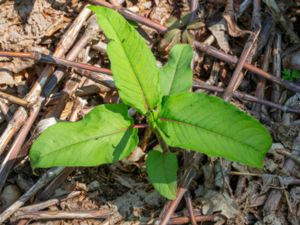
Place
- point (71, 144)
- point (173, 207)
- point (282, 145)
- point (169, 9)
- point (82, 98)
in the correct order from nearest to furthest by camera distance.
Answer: point (71, 144)
point (173, 207)
point (282, 145)
point (82, 98)
point (169, 9)

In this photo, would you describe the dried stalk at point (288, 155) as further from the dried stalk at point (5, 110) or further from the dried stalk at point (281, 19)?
the dried stalk at point (5, 110)

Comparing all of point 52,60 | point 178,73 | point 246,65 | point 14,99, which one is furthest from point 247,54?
point 14,99

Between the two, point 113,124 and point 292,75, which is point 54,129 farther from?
point 292,75

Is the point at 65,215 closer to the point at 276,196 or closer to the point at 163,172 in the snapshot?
the point at 163,172

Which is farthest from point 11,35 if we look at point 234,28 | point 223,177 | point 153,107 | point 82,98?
point 223,177

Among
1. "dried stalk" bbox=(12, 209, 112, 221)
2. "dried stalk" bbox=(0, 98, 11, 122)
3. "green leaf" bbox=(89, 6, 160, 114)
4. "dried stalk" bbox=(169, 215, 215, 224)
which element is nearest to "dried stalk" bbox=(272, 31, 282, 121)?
"dried stalk" bbox=(169, 215, 215, 224)

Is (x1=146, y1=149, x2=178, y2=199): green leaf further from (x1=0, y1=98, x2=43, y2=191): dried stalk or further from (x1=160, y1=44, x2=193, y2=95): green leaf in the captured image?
(x1=0, y1=98, x2=43, y2=191): dried stalk

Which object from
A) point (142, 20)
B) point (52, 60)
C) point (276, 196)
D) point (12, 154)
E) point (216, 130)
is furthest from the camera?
point (142, 20)
